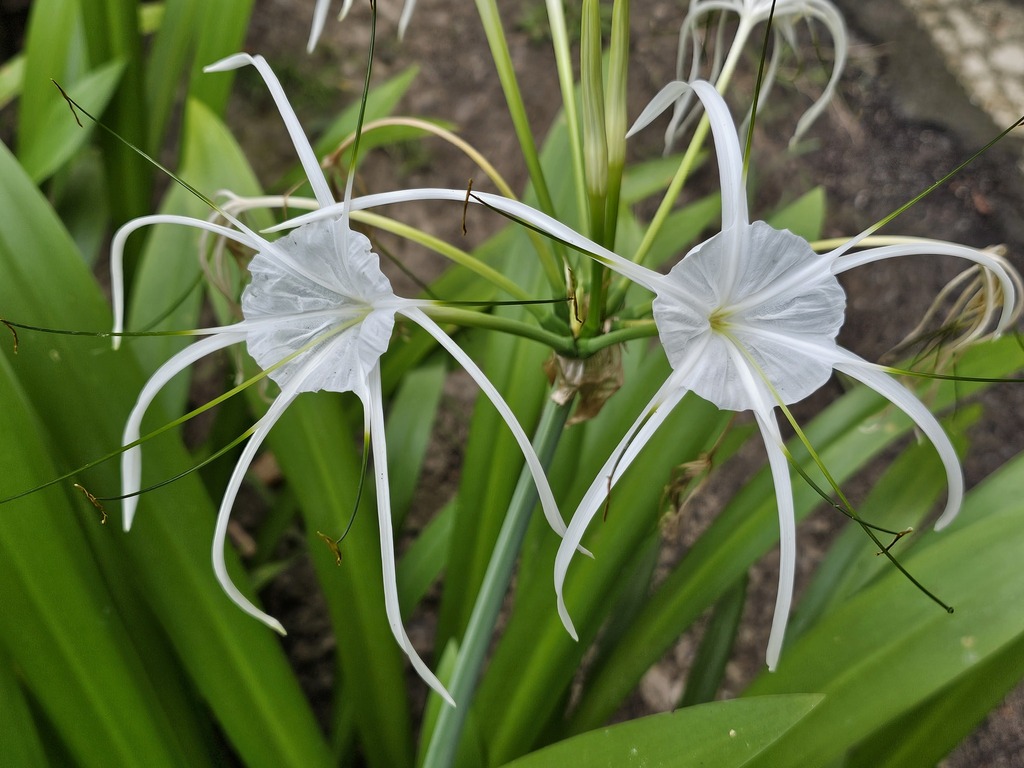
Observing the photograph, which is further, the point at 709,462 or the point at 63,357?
the point at 63,357

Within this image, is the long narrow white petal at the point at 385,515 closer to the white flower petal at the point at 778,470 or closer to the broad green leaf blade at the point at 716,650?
the white flower petal at the point at 778,470

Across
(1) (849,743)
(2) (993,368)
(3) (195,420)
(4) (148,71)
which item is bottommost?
(1) (849,743)

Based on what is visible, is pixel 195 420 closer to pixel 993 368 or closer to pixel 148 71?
pixel 148 71

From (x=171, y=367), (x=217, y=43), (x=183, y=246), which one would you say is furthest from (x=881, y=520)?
(x=217, y=43)

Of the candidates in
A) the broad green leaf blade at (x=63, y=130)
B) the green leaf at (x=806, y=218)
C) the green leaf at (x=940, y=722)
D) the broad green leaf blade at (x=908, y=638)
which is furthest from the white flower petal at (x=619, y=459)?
the broad green leaf blade at (x=63, y=130)

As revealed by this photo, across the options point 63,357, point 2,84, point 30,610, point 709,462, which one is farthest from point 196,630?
point 2,84

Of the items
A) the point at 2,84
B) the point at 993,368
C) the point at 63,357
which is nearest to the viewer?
the point at 63,357

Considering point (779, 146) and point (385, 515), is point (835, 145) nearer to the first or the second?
point (779, 146)
